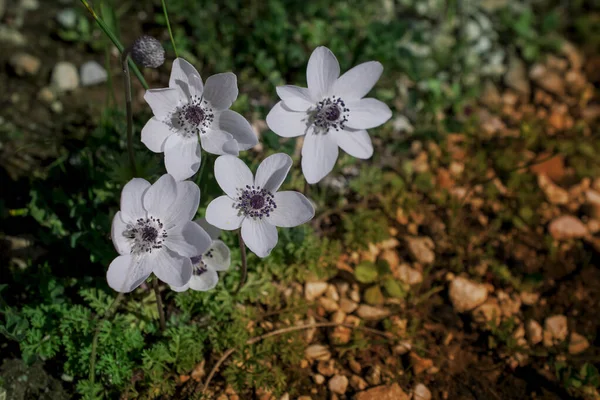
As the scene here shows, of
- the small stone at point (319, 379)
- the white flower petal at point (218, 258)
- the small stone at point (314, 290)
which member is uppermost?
the white flower petal at point (218, 258)

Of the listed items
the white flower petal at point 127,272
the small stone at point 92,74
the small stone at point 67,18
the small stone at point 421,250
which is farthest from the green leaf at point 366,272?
the small stone at point 67,18

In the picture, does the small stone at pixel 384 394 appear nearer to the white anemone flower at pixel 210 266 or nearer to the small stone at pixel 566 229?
the white anemone flower at pixel 210 266

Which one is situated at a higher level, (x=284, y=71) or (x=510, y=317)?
(x=284, y=71)

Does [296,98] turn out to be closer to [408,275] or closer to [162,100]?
[162,100]

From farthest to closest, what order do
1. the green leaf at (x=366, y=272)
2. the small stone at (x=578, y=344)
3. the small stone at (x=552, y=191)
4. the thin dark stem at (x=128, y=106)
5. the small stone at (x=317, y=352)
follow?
the small stone at (x=552, y=191) → the green leaf at (x=366, y=272) → the small stone at (x=578, y=344) → the small stone at (x=317, y=352) → the thin dark stem at (x=128, y=106)

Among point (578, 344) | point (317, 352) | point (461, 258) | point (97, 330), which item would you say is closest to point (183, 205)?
point (97, 330)

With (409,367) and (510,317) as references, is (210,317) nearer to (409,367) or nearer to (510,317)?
(409,367)

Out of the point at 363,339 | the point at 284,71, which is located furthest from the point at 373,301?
the point at 284,71

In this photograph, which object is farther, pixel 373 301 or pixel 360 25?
pixel 360 25
